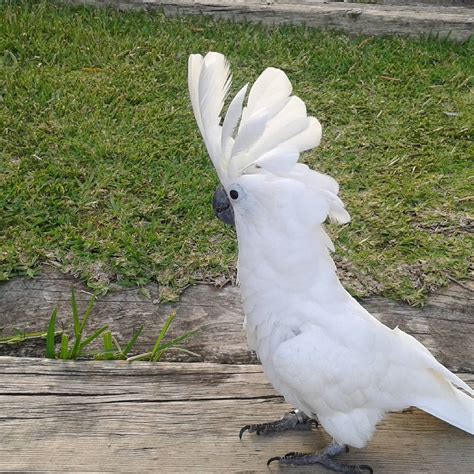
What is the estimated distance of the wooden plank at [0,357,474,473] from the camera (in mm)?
1795

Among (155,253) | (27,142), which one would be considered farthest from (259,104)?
(27,142)

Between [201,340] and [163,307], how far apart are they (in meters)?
0.22

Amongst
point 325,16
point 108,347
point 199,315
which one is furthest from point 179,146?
point 325,16

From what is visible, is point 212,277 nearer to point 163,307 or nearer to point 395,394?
point 163,307

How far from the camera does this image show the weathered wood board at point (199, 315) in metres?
2.36

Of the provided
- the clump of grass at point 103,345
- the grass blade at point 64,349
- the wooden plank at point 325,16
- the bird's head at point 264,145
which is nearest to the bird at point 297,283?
the bird's head at point 264,145

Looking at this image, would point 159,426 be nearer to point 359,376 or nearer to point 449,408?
point 359,376

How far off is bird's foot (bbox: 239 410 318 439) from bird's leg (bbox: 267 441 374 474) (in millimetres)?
89

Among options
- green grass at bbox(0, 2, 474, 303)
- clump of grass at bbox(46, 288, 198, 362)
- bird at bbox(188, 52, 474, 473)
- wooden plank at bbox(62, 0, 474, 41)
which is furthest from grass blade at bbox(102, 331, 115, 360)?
wooden plank at bbox(62, 0, 474, 41)

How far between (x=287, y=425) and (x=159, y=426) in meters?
0.39

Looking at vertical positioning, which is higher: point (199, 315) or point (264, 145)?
point (264, 145)

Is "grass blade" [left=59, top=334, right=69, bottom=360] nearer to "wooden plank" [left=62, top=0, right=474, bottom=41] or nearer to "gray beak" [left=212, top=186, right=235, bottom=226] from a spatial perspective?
"gray beak" [left=212, top=186, right=235, bottom=226]

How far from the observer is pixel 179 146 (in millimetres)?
3252

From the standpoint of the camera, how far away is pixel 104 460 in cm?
178
